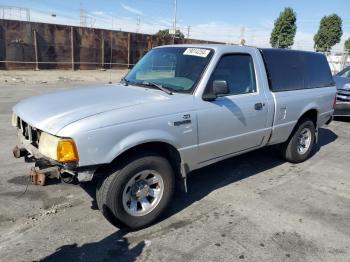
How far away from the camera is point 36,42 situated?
20734 millimetres

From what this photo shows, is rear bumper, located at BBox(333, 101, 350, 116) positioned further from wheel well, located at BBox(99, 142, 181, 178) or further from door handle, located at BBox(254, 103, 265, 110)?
wheel well, located at BBox(99, 142, 181, 178)

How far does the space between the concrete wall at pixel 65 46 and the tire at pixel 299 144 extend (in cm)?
1854

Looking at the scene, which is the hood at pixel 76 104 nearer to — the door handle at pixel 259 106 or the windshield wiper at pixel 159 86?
the windshield wiper at pixel 159 86

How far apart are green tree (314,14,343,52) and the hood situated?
167 ft

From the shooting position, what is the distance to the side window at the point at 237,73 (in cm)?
420

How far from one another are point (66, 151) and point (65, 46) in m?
20.8

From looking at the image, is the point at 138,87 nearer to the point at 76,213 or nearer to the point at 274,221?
the point at 76,213

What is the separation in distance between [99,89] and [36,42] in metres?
18.6

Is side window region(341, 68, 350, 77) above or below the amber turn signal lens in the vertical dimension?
above

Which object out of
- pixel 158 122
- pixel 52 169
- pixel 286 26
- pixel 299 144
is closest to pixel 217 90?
pixel 158 122

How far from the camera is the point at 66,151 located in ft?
9.93

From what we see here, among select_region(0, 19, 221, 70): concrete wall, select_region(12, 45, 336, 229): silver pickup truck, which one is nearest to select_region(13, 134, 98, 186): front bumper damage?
select_region(12, 45, 336, 229): silver pickup truck

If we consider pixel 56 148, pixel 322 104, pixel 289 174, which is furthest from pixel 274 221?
pixel 322 104

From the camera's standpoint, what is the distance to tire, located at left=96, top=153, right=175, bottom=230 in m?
3.34
